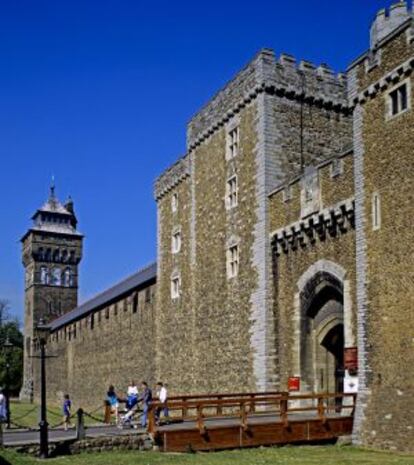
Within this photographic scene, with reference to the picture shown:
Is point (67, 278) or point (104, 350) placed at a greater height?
point (67, 278)

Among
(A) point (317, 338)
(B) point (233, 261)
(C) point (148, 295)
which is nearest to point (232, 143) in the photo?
(B) point (233, 261)

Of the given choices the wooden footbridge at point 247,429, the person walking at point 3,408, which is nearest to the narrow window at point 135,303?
the person walking at point 3,408

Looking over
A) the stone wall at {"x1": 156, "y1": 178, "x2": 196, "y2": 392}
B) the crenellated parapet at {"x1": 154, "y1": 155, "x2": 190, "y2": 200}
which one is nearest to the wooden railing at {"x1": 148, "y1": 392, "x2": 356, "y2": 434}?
the stone wall at {"x1": 156, "y1": 178, "x2": 196, "y2": 392}

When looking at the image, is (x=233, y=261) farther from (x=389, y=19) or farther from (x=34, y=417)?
(x=34, y=417)

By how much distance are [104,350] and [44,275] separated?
34624 millimetres

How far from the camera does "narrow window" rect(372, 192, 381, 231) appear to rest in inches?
761

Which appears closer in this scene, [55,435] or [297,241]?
[55,435]

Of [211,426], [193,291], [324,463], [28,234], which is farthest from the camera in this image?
[28,234]

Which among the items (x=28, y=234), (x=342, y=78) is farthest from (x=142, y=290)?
(x=28, y=234)

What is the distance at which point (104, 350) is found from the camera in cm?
5025

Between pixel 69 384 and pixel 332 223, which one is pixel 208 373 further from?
pixel 69 384

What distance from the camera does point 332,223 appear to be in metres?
22.6

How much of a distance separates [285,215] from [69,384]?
135 ft

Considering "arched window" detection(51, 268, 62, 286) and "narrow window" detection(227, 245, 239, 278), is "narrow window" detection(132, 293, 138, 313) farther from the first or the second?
"arched window" detection(51, 268, 62, 286)
